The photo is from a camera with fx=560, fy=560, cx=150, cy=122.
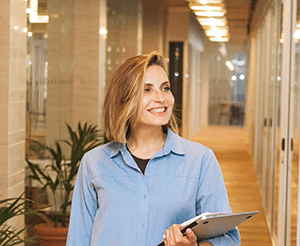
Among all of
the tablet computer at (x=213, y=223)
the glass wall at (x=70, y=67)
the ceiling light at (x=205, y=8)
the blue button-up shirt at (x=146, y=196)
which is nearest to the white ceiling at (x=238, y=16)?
the ceiling light at (x=205, y=8)

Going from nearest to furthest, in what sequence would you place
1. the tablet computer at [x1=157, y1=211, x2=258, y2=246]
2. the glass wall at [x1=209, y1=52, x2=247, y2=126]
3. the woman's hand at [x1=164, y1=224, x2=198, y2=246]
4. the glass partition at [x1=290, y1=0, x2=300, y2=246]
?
the tablet computer at [x1=157, y1=211, x2=258, y2=246]
the woman's hand at [x1=164, y1=224, x2=198, y2=246]
the glass partition at [x1=290, y1=0, x2=300, y2=246]
the glass wall at [x1=209, y1=52, x2=247, y2=126]

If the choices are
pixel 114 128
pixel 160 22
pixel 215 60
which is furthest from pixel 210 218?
pixel 215 60

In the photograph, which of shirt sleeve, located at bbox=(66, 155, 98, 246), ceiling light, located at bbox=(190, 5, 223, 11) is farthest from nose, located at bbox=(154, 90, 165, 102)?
ceiling light, located at bbox=(190, 5, 223, 11)

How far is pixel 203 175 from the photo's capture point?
1.91 meters

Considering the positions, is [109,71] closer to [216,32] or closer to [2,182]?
[2,182]

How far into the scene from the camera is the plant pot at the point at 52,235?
16.0 feet

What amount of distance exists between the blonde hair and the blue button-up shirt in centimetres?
9

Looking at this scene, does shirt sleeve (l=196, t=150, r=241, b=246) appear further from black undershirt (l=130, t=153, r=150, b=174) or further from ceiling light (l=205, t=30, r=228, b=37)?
ceiling light (l=205, t=30, r=228, b=37)

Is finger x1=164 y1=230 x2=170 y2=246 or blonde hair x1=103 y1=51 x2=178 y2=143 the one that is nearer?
finger x1=164 y1=230 x2=170 y2=246

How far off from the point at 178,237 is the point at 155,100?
20.0 inches

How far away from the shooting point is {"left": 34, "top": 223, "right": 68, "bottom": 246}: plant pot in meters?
Answer: 4.87

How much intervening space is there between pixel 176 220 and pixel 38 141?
14.3ft

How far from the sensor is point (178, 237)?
1.71m

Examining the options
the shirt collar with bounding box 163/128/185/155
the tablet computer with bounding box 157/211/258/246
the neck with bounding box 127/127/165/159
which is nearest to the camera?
the tablet computer with bounding box 157/211/258/246
